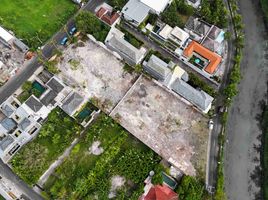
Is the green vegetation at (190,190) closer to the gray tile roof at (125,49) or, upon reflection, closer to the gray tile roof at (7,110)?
the gray tile roof at (125,49)

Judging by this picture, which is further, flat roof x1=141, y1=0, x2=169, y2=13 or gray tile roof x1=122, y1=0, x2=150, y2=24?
flat roof x1=141, y1=0, x2=169, y2=13

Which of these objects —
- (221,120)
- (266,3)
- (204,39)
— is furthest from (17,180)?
(266,3)

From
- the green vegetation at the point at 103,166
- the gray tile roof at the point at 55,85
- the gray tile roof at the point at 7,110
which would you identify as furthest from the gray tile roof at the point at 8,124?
the green vegetation at the point at 103,166

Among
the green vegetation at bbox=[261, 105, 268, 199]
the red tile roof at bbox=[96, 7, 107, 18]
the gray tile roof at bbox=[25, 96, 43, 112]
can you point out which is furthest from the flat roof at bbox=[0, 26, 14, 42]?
the green vegetation at bbox=[261, 105, 268, 199]

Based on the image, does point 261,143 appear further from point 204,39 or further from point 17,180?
point 17,180

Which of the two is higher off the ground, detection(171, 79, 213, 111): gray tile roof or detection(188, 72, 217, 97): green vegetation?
detection(188, 72, 217, 97): green vegetation

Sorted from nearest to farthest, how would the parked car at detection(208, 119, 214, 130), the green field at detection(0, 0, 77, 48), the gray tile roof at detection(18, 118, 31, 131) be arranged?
the gray tile roof at detection(18, 118, 31, 131)
the parked car at detection(208, 119, 214, 130)
the green field at detection(0, 0, 77, 48)

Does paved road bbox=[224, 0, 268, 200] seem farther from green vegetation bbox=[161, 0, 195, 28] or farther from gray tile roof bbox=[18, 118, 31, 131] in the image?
gray tile roof bbox=[18, 118, 31, 131]
